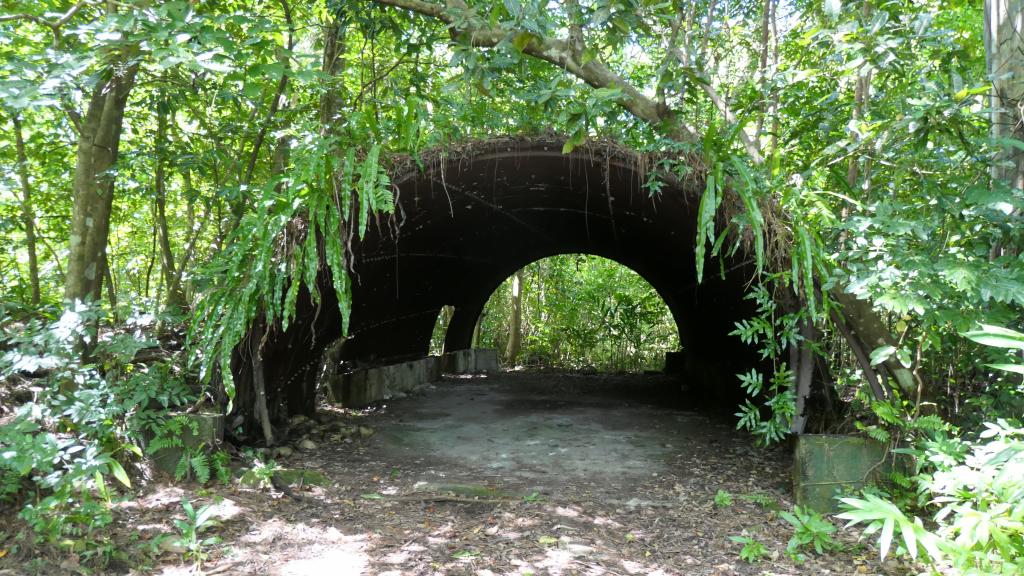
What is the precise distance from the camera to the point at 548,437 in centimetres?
650

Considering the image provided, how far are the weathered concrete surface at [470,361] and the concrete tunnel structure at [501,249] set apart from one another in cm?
114

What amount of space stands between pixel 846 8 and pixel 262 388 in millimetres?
5210

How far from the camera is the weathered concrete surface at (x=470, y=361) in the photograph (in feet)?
37.1

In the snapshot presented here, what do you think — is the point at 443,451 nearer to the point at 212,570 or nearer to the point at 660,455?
the point at 660,455

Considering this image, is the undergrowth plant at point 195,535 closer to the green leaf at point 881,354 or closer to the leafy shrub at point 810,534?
the leafy shrub at point 810,534

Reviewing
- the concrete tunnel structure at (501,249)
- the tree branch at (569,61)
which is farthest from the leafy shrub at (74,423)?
the tree branch at (569,61)

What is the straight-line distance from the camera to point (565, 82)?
4.30m

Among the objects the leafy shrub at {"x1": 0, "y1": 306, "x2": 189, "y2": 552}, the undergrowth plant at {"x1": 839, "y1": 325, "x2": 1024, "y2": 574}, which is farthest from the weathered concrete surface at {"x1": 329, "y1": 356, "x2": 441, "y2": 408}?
the undergrowth plant at {"x1": 839, "y1": 325, "x2": 1024, "y2": 574}

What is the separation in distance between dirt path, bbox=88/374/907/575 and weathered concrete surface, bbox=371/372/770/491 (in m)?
0.03

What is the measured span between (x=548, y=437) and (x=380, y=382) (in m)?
2.78

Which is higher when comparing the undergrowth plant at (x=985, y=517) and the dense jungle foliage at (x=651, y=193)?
the dense jungle foliage at (x=651, y=193)

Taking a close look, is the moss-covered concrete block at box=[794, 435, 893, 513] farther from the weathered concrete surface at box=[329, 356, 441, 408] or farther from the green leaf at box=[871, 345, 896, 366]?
the weathered concrete surface at box=[329, 356, 441, 408]

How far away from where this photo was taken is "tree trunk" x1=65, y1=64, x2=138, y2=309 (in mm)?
4379

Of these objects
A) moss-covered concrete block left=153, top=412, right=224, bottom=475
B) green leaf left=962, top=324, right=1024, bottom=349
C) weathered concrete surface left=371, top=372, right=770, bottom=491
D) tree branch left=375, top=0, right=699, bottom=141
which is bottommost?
weathered concrete surface left=371, top=372, right=770, bottom=491
